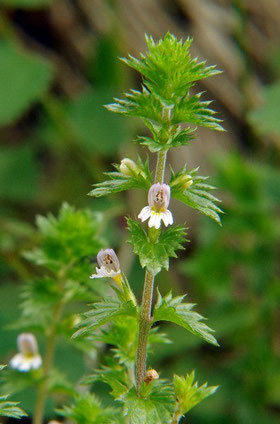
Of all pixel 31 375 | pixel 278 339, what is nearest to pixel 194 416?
pixel 278 339

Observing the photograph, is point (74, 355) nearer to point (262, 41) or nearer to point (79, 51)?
point (79, 51)

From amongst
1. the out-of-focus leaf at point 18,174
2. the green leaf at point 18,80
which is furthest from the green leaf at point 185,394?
the out-of-focus leaf at point 18,174

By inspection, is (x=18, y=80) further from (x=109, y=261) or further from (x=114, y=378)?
(x=114, y=378)

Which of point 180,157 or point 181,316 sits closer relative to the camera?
point 181,316

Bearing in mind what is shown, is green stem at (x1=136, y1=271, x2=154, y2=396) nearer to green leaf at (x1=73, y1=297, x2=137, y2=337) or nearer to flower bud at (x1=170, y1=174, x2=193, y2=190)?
green leaf at (x1=73, y1=297, x2=137, y2=337)

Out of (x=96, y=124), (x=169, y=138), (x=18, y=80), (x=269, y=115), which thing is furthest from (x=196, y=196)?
(x=96, y=124)

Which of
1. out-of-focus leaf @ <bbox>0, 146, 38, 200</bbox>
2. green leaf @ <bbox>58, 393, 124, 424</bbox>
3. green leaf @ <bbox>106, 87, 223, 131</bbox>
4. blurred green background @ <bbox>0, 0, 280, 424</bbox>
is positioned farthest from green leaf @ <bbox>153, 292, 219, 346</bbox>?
out-of-focus leaf @ <bbox>0, 146, 38, 200</bbox>
